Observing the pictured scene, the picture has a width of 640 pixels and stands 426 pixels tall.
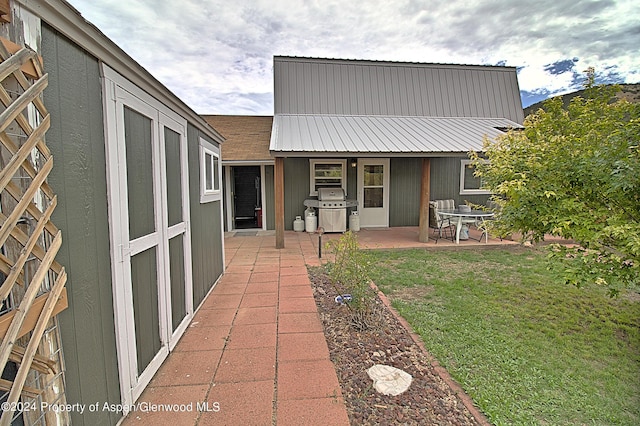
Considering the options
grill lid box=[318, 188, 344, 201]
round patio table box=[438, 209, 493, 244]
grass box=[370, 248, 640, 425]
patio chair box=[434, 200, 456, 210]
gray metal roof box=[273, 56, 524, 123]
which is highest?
gray metal roof box=[273, 56, 524, 123]

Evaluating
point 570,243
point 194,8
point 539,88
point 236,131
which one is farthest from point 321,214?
point 539,88

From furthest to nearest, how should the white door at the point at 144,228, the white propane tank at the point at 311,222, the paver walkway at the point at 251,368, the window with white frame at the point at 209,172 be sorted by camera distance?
1. the white propane tank at the point at 311,222
2. the window with white frame at the point at 209,172
3. the paver walkway at the point at 251,368
4. the white door at the point at 144,228

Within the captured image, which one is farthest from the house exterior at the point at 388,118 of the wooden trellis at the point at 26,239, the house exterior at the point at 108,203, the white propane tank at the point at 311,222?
the wooden trellis at the point at 26,239

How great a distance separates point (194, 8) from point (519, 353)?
342 inches

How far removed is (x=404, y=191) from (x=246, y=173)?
5.22m

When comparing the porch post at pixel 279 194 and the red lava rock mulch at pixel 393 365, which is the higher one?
the porch post at pixel 279 194

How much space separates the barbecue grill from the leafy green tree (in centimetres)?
490

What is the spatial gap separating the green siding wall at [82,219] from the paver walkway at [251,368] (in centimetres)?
51

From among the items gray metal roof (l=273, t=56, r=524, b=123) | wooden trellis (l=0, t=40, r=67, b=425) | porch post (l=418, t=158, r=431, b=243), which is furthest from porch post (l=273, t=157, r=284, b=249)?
wooden trellis (l=0, t=40, r=67, b=425)

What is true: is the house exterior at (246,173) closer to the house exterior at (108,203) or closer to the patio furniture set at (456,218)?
the patio furniture set at (456,218)

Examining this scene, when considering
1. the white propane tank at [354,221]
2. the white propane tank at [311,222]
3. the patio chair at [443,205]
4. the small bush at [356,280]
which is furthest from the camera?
the white propane tank at [354,221]

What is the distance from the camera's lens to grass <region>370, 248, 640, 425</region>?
2135 millimetres

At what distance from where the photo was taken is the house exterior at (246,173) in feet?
29.9

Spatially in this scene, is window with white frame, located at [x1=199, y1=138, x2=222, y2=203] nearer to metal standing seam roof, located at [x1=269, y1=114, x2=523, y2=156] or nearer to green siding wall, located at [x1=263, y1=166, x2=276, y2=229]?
metal standing seam roof, located at [x1=269, y1=114, x2=523, y2=156]
